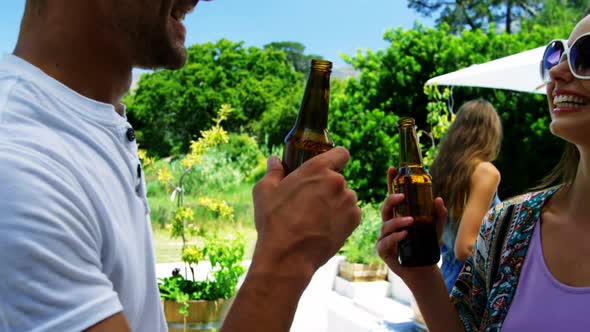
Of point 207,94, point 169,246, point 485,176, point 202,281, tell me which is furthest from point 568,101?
point 207,94

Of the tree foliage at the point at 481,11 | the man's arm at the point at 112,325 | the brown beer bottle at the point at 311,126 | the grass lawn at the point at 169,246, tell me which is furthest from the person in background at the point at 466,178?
the tree foliage at the point at 481,11

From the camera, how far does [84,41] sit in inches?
33.5

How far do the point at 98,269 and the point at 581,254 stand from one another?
1013 mm

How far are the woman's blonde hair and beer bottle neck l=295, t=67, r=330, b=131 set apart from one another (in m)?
2.29

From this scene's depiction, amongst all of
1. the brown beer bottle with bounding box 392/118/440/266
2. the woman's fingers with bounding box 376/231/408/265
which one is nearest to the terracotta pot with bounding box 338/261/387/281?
the brown beer bottle with bounding box 392/118/440/266

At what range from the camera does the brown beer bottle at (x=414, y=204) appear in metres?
1.31

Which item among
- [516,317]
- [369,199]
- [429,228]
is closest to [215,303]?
[429,228]

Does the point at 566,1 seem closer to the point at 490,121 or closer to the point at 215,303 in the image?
the point at 490,121

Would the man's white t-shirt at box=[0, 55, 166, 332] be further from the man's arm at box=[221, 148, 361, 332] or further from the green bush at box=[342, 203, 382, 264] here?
the green bush at box=[342, 203, 382, 264]

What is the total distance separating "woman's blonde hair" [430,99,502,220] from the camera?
9.96 ft

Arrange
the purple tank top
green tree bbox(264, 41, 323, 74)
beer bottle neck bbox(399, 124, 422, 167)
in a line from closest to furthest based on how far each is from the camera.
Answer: the purple tank top < beer bottle neck bbox(399, 124, 422, 167) < green tree bbox(264, 41, 323, 74)

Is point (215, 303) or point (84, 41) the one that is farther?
point (215, 303)

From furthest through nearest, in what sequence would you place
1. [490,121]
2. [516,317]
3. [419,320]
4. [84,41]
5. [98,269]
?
1. [419,320]
2. [490,121]
3. [516,317]
4. [84,41]
5. [98,269]

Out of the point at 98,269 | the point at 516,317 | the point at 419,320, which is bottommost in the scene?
the point at 419,320
